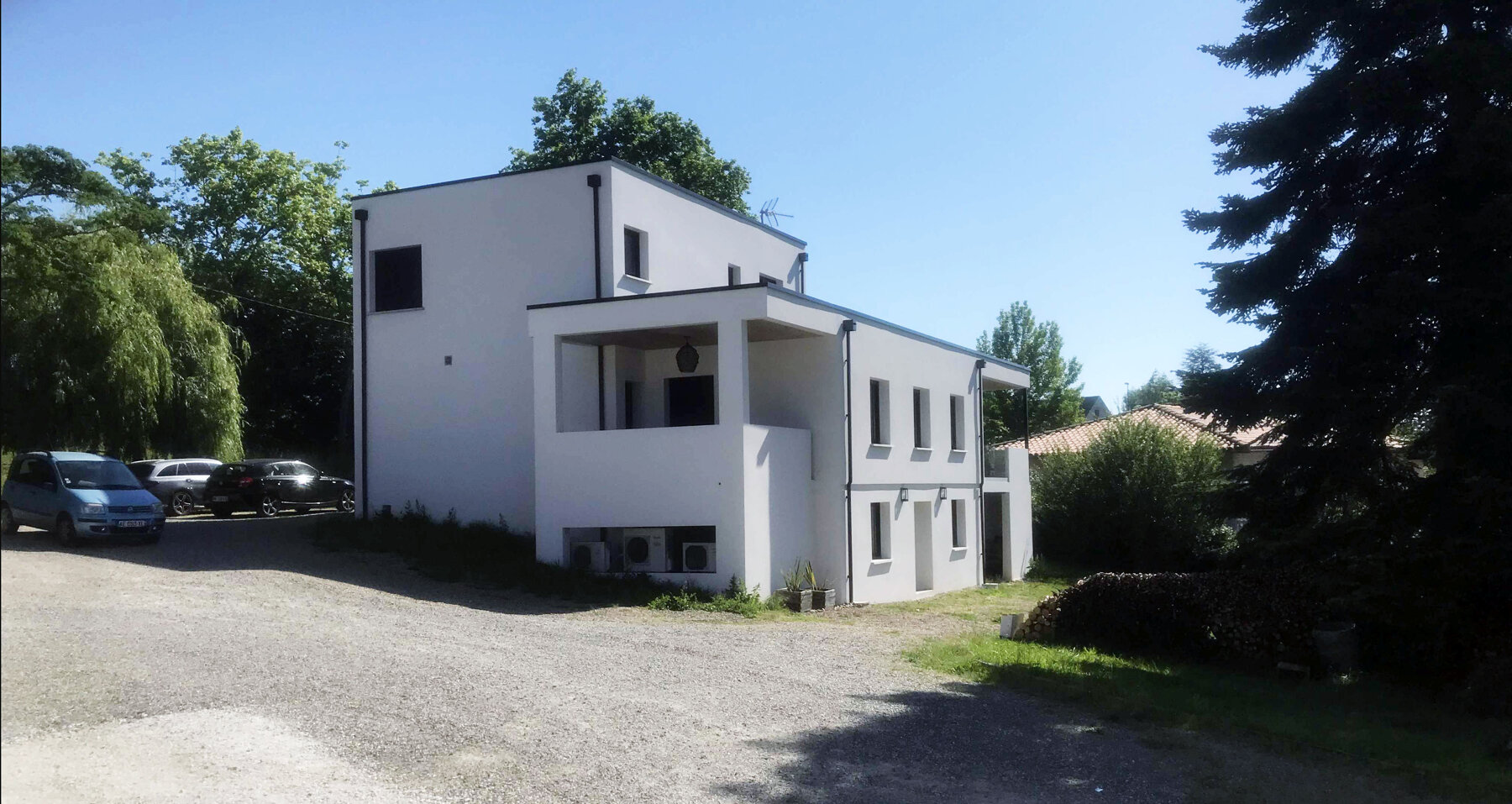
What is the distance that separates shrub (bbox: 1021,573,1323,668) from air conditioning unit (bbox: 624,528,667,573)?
5.95 m

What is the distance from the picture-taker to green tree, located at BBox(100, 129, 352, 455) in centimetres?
915

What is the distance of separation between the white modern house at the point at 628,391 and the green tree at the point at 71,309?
13.0 m

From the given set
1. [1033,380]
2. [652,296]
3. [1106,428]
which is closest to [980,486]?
[1106,428]

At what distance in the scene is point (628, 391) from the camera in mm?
21922

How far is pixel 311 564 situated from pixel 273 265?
481 centimetres

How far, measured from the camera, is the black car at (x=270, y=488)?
25844mm

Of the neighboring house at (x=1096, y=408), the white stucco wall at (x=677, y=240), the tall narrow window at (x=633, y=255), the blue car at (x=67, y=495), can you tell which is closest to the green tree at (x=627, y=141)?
the white stucco wall at (x=677, y=240)

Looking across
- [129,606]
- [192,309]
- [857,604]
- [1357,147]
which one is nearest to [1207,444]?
[857,604]

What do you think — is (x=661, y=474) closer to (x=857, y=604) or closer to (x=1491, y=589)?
(x=857, y=604)

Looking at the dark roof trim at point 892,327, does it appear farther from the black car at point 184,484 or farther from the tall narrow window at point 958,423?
the black car at point 184,484

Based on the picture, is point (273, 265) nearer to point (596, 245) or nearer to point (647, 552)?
point (596, 245)

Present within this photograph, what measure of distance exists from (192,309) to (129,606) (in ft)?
16.4

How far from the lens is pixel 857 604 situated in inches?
800

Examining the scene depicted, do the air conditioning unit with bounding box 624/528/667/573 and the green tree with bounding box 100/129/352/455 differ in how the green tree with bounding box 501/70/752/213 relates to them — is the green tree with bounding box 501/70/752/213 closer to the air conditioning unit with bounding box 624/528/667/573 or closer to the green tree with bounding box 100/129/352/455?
the green tree with bounding box 100/129/352/455
